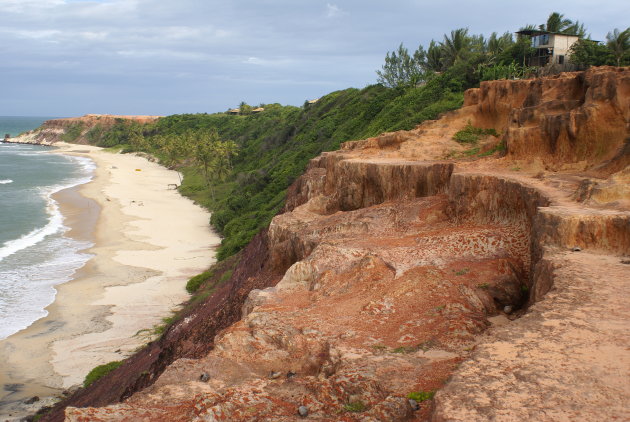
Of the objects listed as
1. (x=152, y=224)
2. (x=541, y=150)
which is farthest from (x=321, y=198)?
(x=152, y=224)

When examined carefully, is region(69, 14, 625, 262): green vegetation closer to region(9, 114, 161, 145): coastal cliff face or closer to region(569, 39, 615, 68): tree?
region(569, 39, 615, 68): tree

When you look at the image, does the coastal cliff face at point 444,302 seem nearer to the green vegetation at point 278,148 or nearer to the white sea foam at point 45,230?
the green vegetation at point 278,148

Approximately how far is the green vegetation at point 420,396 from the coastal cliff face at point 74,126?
507ft

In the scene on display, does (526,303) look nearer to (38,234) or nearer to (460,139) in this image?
(460,139)

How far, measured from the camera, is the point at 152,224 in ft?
157

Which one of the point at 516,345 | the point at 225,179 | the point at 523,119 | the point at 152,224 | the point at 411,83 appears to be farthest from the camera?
the point at 225,179

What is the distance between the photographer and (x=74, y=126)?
163 metres

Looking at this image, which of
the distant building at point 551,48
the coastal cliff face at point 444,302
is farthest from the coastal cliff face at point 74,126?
the coastal cliff face at point 444,302

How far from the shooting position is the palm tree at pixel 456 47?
165 ft

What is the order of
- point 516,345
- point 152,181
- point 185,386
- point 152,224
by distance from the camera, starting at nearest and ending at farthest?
1. point 516,345
2. point 185,386
3. point 152,224
4. point 152,181

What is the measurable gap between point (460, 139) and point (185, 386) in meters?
Result: 18.5

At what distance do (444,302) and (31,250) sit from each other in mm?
34855

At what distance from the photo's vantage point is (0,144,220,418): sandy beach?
73.5 ft

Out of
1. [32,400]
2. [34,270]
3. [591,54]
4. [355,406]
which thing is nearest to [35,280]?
[34,270]
